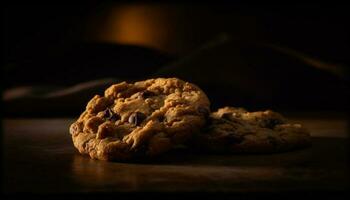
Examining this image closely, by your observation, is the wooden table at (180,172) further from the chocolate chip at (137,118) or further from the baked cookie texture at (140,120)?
the chocolate chip at (137,118)

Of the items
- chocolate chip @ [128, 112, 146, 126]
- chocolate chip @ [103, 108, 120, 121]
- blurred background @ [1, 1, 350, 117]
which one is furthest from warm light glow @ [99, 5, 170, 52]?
chocolate chip @ [128, 112, 146, 126]

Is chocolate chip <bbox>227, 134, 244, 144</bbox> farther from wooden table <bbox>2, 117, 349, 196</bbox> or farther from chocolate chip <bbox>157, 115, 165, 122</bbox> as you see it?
chocolate chip <bbox>157, 115, 165, 122</bbox>

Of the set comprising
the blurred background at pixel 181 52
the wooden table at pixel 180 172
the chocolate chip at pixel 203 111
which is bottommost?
the wooden table at pixel 180 172

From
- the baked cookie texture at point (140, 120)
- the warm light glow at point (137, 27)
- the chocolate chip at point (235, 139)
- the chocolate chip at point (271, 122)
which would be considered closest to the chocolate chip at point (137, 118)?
the baked cookie texture at point (140, 120)

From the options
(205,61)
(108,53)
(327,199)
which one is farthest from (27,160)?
(108,53)

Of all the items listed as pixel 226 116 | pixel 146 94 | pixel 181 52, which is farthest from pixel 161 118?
pixel 181 52

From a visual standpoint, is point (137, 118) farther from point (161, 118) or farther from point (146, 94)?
point (146, 94)
